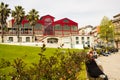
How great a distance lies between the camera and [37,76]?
6270 millimetres

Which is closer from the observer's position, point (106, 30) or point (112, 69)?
point (112, 69)

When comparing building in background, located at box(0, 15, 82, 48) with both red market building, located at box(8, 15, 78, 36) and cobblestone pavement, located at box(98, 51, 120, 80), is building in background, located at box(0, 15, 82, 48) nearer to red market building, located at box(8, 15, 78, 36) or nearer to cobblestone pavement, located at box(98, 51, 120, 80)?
red market building, located at box(8, 15, 78, 36)

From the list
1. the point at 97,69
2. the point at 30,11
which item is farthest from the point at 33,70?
the point at 30,11

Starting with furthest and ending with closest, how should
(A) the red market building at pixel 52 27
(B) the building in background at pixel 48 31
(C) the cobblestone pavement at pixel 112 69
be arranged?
1. (A) the red market building at pixel 52 27
2. (B) the building in background at pixel 48 31
3. (C) the cobblestone pavement at pixel 112 69

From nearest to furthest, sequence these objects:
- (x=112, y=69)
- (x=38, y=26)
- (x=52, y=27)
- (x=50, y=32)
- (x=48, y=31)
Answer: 1. (x=112, y=69)
2. (x=38, y=26)
3. (x=48, y=31)
4. (x=50, y=32)
5. (x=52, y=27)

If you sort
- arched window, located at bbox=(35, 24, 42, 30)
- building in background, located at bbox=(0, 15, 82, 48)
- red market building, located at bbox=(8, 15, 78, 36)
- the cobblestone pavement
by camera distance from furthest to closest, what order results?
arched window, located at bbox=(35, 24, 42, 30) < red market building, located at bbox=(8, 15, 78, 36) < building in background, located at bbox=(0, 15, 82, 48) < the cobblestone pavement

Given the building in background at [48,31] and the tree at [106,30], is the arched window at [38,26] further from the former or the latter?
the tree at [106,30]

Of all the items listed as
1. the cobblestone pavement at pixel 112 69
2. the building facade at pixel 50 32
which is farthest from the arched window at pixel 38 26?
the cobblestone pavement at pixel 112 69

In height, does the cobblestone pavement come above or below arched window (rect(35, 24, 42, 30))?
below

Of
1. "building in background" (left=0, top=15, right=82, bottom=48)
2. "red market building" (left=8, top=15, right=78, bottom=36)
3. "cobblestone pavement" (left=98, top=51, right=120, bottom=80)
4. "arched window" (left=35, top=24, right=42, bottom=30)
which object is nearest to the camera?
"cobblestone pavement" (left=98, top=51, right=120, bottom=80)

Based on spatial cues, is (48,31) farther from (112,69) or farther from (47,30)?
(112,69)

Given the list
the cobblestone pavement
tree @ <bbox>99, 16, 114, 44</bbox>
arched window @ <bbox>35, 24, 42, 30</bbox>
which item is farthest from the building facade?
the cobblestone pavement

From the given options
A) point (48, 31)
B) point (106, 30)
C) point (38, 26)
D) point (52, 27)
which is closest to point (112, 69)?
point (106, 30)

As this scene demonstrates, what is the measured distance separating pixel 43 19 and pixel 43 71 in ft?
314
